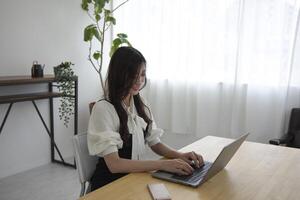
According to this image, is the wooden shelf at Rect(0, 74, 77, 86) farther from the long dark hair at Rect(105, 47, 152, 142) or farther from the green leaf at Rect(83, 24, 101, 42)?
the long dark hair at Rect(105, 47, 152, 142)

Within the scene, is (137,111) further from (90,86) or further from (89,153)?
(90,86)

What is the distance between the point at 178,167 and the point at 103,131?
379 mm

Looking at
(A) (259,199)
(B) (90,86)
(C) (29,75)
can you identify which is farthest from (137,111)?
(B) (90,86)

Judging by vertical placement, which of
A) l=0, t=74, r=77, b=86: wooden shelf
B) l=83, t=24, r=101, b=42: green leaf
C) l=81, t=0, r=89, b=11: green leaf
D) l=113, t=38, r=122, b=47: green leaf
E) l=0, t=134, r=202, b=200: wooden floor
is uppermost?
l=81, t=0, r=89, b=11: green leaf

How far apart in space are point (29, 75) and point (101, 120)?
6.49ft

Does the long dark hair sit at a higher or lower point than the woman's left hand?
higher

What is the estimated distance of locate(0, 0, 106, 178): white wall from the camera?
2.91 meters

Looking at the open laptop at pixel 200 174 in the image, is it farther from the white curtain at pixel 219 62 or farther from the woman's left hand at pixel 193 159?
the white curtain at pixel 219 62

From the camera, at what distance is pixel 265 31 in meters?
2.98

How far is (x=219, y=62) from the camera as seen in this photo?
3.30 meters

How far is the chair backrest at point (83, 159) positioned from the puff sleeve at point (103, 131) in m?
0.10

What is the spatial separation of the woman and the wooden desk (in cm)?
9

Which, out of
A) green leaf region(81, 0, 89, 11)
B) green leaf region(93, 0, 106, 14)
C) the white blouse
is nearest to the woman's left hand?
the white blouse

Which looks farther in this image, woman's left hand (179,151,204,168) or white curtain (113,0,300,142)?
white curtain (113,0,300,142)
